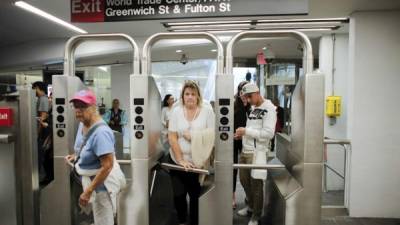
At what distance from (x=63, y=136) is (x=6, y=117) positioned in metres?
0.44

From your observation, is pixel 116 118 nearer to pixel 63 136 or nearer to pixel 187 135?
pixel 63 136

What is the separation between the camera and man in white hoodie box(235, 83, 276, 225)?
2844 millimetres

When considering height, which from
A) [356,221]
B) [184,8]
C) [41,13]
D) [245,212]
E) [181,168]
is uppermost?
[41,13]

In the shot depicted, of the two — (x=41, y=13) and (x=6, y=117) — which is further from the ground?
(x=41, y=13)

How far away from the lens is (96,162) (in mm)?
2244

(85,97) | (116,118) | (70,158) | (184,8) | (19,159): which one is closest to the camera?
(85,97)

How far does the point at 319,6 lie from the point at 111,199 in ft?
9.22

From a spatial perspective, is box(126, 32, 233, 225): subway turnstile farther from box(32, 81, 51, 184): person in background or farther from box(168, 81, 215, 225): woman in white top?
box(32, 81, 51, 184): person in background

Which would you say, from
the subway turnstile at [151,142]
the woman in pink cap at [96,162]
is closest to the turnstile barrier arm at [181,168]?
the subway turnstile at [151,142]

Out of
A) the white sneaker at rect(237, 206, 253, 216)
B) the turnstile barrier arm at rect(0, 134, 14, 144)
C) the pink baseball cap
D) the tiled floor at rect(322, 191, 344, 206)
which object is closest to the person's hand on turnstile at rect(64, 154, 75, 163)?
the turnstile barrier arm at rect(0, 134, 14, 144)

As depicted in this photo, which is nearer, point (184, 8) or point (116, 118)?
point (184, 8)

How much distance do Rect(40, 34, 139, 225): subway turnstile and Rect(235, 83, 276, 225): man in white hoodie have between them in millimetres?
1024

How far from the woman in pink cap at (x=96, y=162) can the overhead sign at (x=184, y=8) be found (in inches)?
41.9

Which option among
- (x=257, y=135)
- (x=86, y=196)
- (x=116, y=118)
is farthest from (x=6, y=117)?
(x=116, y=118)
